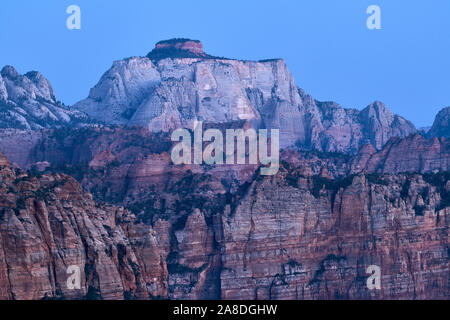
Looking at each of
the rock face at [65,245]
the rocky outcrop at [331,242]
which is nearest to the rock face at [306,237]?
the rocky outcrop at [331,242]

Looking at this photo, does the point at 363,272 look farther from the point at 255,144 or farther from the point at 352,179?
the point at 255,144

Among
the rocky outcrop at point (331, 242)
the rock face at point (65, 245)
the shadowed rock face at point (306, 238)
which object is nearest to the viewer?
the rock face at point (65, 245)

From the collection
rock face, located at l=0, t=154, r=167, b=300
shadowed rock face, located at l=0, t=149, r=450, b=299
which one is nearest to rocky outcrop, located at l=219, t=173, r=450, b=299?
shadowed rock face, located at l=0, t=149, r=450, b=299

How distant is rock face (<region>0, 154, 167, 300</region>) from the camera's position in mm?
101188

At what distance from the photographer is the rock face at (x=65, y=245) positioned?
101188 mm

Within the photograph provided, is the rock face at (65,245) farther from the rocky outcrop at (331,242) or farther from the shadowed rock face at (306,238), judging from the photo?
the rocky outcrop at (331,242)

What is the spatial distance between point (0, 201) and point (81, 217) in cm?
694

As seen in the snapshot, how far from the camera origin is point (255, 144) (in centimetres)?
19788

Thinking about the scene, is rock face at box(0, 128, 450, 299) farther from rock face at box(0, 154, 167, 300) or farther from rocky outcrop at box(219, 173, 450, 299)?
rock face at box(0, 154, 167, 300)

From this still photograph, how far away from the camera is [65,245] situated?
105 m

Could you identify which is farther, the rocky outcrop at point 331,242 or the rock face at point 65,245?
the rocky outcrop at point 331,242

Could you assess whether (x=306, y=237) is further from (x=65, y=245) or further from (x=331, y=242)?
(x=65, y=245)
